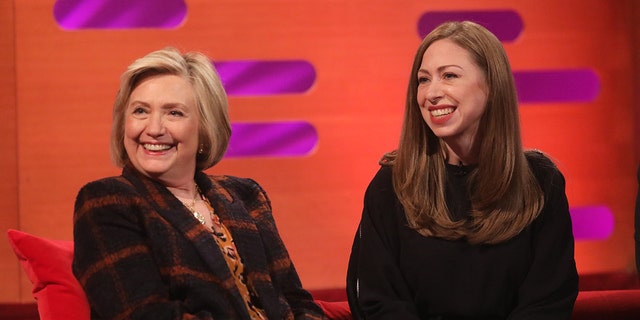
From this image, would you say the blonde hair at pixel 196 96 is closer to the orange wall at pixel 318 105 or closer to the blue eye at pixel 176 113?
the blue eye at pixel 176 113

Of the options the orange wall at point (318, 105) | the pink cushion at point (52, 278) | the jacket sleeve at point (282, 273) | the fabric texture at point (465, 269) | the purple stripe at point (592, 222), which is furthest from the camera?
the purple stripe at point (592, 222)

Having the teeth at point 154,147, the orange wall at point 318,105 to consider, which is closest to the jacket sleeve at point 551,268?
the teeth at point 154,147

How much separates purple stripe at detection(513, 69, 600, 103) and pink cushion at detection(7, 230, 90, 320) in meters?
2.29

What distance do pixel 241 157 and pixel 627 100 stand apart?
1.73 m

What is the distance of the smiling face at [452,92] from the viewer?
2.67 metres

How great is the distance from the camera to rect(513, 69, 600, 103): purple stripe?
13.8ft

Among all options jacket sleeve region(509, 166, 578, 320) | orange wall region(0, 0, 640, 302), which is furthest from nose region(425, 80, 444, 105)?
orange wall region(0, 0, 640, 302)

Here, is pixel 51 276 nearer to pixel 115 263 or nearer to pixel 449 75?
pixel 115 263

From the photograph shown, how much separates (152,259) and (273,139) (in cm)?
163

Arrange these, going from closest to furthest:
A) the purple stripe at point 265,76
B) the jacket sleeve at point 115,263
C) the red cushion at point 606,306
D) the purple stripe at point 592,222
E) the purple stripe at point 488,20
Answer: the jacket sleeve at point 115,263, the red cushion at point 606,306, the purple stripe at point 265,76, the purple stripe at point 488,20, the purple stripe at point 592,222

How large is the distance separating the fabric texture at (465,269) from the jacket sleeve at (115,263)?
551 mm

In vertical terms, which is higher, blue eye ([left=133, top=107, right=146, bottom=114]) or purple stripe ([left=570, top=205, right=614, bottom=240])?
blue eye ([left=133, top=107, right=146, bottom=114])

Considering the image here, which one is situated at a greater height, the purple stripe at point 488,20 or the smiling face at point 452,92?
the purple stripe at point 488,20

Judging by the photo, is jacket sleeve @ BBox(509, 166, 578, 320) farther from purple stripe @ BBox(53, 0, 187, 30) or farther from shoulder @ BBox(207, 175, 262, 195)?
purple stripe @ BBox(53, 0, 187, 30)
